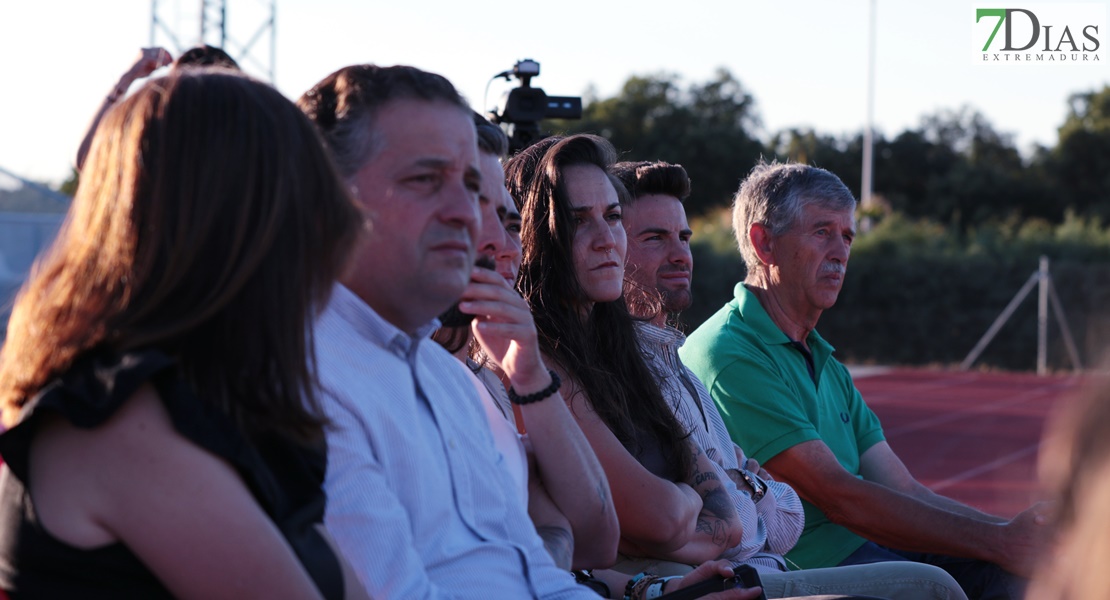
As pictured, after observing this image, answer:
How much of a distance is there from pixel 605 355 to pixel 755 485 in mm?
543

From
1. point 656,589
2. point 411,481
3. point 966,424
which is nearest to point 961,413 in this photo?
point 966,424

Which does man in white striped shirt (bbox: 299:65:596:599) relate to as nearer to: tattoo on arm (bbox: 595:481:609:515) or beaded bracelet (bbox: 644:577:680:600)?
tattoo on arm (bbox: 595:481:609:515)

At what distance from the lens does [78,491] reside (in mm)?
1269

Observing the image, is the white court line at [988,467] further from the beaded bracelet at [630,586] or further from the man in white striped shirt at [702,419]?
the beaded bracelet at [630,586]

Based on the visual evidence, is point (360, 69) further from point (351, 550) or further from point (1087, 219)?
point (1087, 219)

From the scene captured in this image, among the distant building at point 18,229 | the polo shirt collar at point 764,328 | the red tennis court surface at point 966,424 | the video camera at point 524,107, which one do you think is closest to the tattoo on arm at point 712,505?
the polo shirt collar at point 764,328

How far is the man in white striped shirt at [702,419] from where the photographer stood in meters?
2.77

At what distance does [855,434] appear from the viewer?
3.95 m

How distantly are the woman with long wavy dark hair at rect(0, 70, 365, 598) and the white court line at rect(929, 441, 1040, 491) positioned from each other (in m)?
9.18

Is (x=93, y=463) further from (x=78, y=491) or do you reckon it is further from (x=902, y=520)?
(x=902, y=520)

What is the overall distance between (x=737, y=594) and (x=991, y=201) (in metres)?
37.0

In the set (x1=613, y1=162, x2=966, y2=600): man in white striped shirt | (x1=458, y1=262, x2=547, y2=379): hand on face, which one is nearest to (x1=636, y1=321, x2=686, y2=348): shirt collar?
(x1=613, y1=162, x2=966, y2=600): man in white striped shirt

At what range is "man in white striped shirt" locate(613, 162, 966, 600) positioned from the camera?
277cm

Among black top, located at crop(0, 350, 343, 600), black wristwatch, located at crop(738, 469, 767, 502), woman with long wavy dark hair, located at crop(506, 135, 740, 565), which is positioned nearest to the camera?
black top, located at crop(0, 350, 343, 600)
